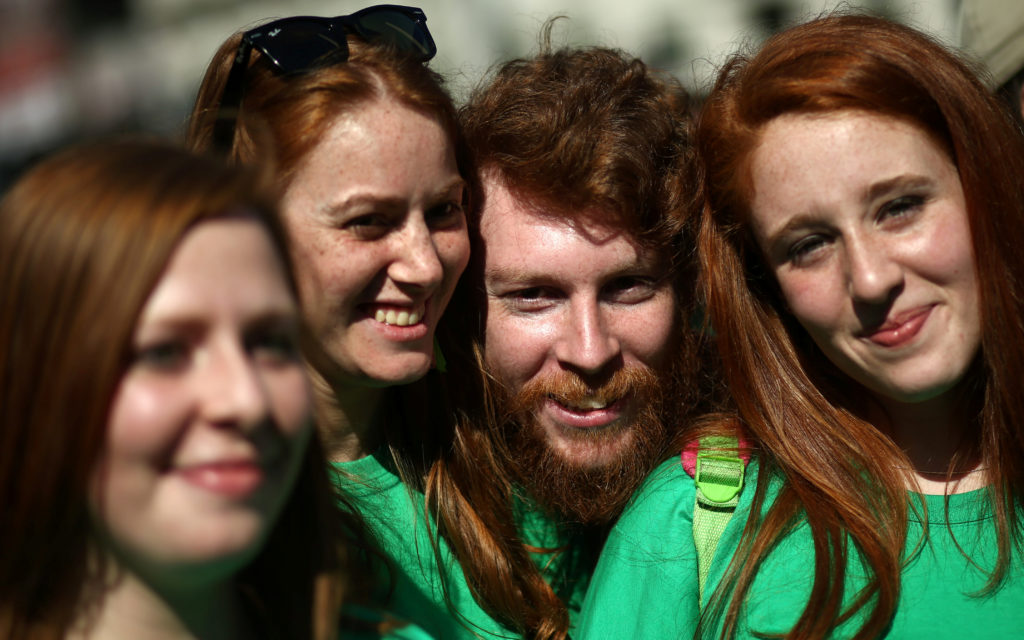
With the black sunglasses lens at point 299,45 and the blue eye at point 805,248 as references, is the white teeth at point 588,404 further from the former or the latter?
the black sunglasses lens at point 299,45

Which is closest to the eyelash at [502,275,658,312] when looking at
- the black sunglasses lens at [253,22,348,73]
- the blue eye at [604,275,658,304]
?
the blue eye at [604,275,658,304]

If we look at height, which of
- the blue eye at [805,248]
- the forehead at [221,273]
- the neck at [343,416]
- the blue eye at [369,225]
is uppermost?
the blue eye at [805,248]

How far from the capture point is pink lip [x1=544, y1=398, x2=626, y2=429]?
9.27 ft

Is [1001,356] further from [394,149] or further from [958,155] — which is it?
[394,149]

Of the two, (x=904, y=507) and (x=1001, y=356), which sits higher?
(x=1001, y=356)

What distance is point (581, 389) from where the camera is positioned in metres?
2.78

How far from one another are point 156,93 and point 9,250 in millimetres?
9331

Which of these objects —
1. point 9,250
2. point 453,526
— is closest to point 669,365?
point 453,526

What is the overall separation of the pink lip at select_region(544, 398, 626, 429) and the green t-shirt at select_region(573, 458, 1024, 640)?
33 centimetres

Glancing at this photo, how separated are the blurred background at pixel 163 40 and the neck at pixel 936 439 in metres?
7.01

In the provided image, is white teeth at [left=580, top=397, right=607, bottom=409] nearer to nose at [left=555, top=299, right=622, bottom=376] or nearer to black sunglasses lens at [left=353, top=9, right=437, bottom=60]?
nose at [left=555, top=299, right=622, bottom=376]

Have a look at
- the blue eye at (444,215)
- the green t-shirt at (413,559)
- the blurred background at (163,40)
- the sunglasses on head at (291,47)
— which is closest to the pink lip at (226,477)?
the green t-shirt at (413,559)

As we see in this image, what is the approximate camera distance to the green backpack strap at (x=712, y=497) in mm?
2342

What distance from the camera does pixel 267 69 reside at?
252 cm
